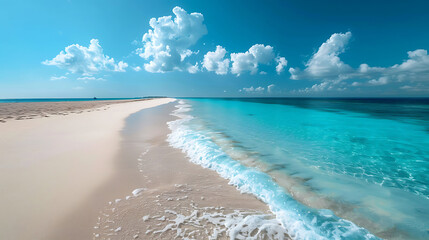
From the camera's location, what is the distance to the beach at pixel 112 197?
284cm

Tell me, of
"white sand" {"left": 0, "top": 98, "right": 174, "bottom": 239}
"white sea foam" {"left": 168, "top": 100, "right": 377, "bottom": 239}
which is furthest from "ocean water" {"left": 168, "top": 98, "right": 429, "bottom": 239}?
"white sand" {"left": 0, "top": 98, "right": 174, "bottom": 239}

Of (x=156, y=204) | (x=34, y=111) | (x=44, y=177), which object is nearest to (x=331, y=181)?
(x=156, y=204)

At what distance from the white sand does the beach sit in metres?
0.02

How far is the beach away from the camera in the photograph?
2840 millimetres

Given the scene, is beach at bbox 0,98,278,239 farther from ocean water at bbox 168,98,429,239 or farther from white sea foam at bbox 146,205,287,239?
ocean water at bbox 168,98,429,239

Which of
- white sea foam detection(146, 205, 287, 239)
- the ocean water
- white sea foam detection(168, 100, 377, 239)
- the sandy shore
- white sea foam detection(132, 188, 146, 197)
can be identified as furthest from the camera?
the sandy shore

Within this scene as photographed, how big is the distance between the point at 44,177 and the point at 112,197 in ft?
7.75

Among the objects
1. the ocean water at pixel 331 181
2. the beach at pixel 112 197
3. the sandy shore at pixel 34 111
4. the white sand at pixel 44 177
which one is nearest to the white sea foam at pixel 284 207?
the ocean water at pixel 331 181

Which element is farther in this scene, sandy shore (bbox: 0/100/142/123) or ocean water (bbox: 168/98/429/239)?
sandy shore (bbox: 0/100/142/123)

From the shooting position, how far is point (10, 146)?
660 centimetres

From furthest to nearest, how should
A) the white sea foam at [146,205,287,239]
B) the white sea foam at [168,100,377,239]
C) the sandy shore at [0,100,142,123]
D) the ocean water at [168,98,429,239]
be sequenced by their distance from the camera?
the sandy shore at [0,100,142,123]
the ocean water at [168,98,429,239]
the white sea foam at [168,100,377,239]
the white sea foam at [146,205,287,239]

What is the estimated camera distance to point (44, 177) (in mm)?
4375

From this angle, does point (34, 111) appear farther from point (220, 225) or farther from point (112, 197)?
point (220, 225)

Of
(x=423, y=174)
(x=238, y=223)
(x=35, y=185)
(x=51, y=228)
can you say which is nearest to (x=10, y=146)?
(x=35, y=185)
